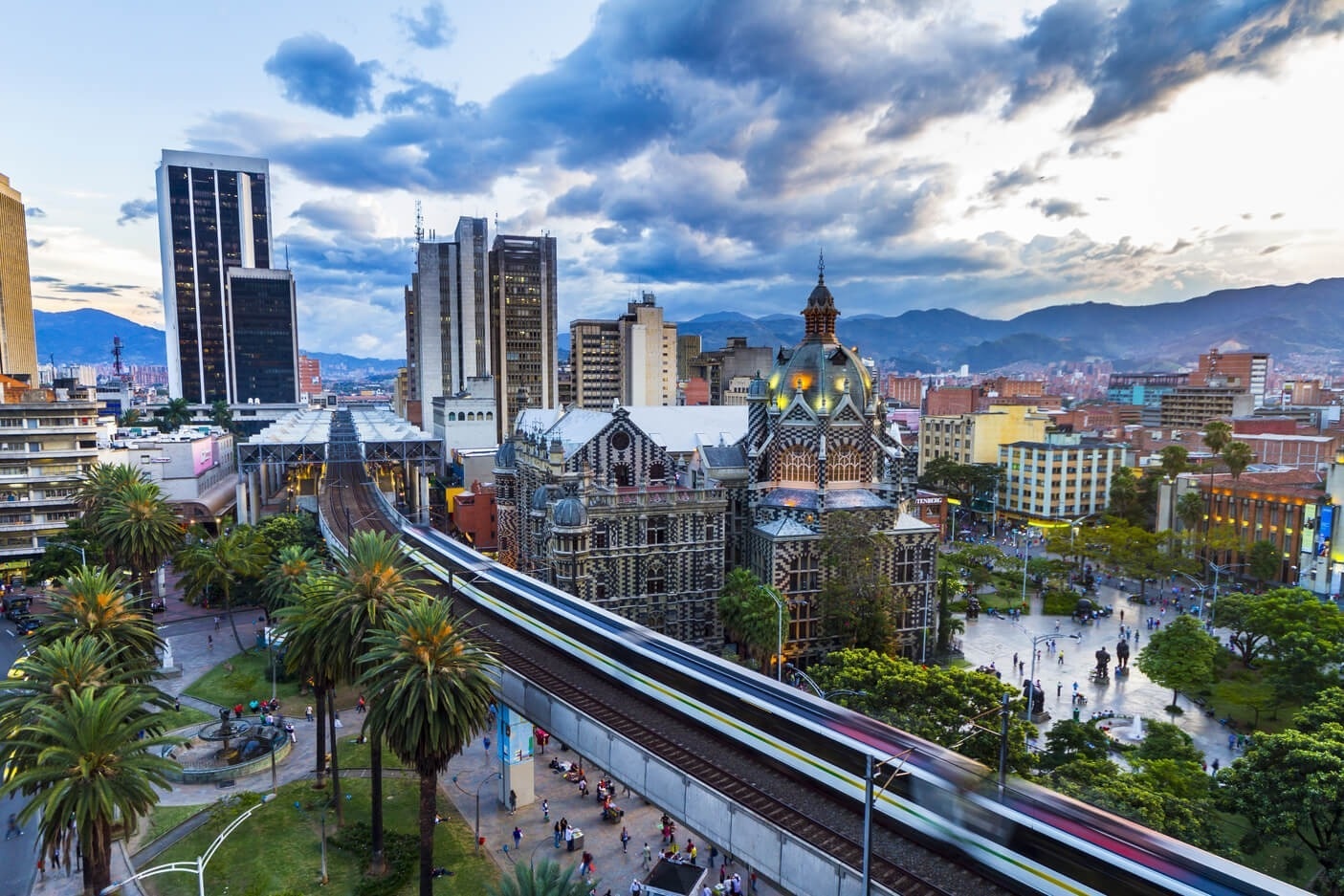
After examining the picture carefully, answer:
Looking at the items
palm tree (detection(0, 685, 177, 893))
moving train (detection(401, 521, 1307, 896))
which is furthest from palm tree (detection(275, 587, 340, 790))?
moving train (detection(401, 521, 1307, 896))

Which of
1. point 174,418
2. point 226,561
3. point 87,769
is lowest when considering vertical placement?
point 226,561

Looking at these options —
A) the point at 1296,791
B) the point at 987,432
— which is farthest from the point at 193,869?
the point at 987,432

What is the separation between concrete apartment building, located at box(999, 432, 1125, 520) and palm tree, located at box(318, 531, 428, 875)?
12470 centimetres

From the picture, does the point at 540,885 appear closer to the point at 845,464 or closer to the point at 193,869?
the point at 193,869

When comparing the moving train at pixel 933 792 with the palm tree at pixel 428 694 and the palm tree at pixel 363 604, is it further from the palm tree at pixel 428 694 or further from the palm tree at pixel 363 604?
the palm tree at pixel 363 604

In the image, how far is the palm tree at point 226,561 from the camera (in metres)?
70.5

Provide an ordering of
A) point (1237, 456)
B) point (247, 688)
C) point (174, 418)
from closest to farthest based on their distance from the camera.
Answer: point (247, 688), point (1237, 456), point (174, 418)

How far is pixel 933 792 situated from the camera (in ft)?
90.8

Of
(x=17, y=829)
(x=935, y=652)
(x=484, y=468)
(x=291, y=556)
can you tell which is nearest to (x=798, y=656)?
(x=935, y=652)

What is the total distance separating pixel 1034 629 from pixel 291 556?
79.4 m

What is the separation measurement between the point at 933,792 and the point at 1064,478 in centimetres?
12448

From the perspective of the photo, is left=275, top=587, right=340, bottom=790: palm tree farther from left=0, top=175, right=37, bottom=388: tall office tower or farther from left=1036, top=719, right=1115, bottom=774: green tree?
left=0, top=175, right=37, bottom=388: tall office tower

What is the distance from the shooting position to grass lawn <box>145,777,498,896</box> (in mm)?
39562

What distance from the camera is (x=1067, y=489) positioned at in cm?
13538
